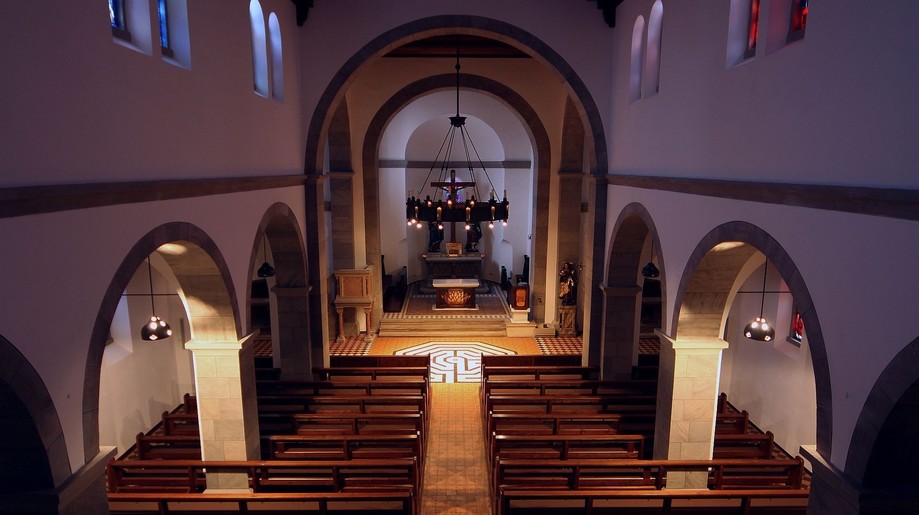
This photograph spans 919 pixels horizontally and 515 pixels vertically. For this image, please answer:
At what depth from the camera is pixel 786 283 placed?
6.24 meters

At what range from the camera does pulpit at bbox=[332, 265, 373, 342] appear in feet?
62.6

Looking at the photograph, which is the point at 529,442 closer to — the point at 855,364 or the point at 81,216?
the point at 855,364

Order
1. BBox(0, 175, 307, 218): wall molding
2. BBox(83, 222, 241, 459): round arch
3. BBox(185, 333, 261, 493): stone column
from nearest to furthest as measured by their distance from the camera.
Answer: BBox(0, 175, 307, 218): wall molding, BBox(83, 222, 241, 459): round arch, BBox(185, 333, 261, 493): stone column

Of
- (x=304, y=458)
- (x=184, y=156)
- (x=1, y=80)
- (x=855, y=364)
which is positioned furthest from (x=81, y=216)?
(x=855, y=364)

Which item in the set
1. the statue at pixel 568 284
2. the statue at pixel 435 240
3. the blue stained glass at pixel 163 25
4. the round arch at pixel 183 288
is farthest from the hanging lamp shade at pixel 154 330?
the statue at pixel 435 240

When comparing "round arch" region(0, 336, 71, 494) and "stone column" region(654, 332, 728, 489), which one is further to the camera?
"stone column" region(654, 332, 728, 489)

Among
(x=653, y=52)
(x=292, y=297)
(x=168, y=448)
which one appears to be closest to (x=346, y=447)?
(x=168, y=448)

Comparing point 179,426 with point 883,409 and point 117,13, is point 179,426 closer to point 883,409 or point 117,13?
point 117,13

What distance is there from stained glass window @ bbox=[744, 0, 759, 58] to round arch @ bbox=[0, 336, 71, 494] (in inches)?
336

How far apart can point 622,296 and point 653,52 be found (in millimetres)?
5242

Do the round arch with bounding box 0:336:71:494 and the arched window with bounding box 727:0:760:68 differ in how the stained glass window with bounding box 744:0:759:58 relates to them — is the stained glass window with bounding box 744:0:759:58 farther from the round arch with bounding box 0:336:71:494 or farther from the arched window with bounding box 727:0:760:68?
the round arch with bounding box 0:336:71:494

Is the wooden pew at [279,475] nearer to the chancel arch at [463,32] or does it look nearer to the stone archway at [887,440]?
the chancel arch at [463,32]

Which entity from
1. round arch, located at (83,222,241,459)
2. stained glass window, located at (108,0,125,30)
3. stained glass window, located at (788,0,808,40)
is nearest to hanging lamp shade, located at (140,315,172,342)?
round arch, located at (83,222,241,459)

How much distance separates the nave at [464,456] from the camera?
28.6ft
